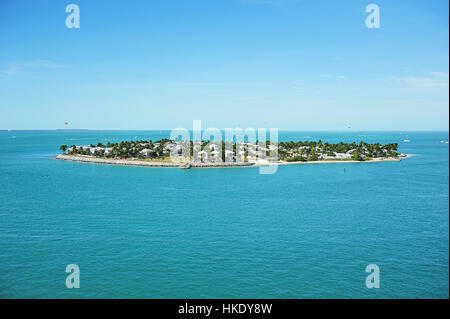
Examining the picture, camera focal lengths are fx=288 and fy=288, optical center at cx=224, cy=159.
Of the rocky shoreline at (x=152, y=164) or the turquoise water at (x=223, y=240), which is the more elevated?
the rocky shoreline at (x=152, y=164)

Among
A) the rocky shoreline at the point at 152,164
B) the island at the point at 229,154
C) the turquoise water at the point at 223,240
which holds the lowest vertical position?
the turquoise water at the point at 223,240

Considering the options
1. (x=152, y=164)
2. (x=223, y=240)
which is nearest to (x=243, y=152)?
(x=152, y=164)

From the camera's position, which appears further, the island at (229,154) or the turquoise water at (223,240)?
the island at (229,154)

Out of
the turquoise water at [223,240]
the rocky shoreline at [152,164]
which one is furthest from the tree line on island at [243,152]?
the turquoise water at [223,240]

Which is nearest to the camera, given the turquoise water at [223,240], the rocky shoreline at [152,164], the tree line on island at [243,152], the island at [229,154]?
the turquoise water at [223,240]

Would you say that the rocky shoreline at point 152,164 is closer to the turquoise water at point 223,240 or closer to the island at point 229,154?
the island at point 229,154

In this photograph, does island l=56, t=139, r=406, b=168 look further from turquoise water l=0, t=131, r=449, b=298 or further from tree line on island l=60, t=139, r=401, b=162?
turquoise water l=0, t=131, r=449, b=298
